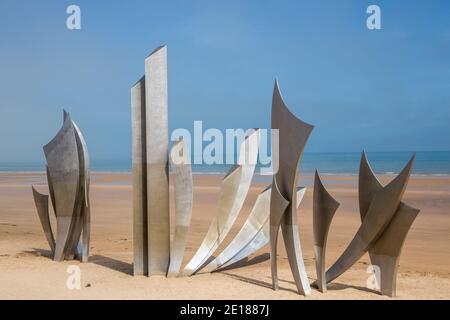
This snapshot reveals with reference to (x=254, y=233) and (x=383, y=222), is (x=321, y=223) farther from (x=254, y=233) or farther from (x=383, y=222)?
(x=254, y=233)

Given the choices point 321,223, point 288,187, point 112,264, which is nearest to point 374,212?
point 321,223

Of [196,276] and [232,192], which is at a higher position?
[232,192]

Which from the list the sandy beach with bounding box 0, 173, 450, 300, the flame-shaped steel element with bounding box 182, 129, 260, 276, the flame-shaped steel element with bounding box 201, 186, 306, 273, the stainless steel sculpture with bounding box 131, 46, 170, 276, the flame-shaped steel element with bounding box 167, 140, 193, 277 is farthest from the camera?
the flame-shaped steel element with bounding box 201, 186, 306, 273

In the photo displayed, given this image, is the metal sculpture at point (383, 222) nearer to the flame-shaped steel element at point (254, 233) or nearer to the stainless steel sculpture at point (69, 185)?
the flame-shaped steel element at point (254, 233)

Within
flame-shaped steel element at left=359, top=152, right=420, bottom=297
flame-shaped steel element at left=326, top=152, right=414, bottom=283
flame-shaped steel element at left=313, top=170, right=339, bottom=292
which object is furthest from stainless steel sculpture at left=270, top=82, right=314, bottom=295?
flame-shaped steel element at left=359, top=152, right=420, bottom=297

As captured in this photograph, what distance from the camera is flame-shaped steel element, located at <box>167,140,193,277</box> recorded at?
8.00m

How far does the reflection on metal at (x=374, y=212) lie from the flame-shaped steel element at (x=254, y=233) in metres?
1.70

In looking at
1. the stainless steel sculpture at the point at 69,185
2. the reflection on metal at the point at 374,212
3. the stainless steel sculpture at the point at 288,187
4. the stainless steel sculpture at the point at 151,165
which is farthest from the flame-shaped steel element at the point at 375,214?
the stainless steel sculpture at the point at 69,185

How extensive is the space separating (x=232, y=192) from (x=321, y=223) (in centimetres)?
203

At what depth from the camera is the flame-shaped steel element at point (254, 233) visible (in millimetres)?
8953

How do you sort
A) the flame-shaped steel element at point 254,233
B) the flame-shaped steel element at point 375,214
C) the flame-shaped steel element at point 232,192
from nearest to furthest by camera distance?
the flame-shaped steel element at point 375,214 < the flame-shaped steel element at point 232,192 < the flame-shaped steel element at point 254,233

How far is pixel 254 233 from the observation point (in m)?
9.11

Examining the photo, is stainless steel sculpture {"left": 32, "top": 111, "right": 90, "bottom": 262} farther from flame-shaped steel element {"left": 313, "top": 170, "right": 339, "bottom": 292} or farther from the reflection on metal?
the reflection on metal

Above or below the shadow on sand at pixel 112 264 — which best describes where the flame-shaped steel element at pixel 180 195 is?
above
